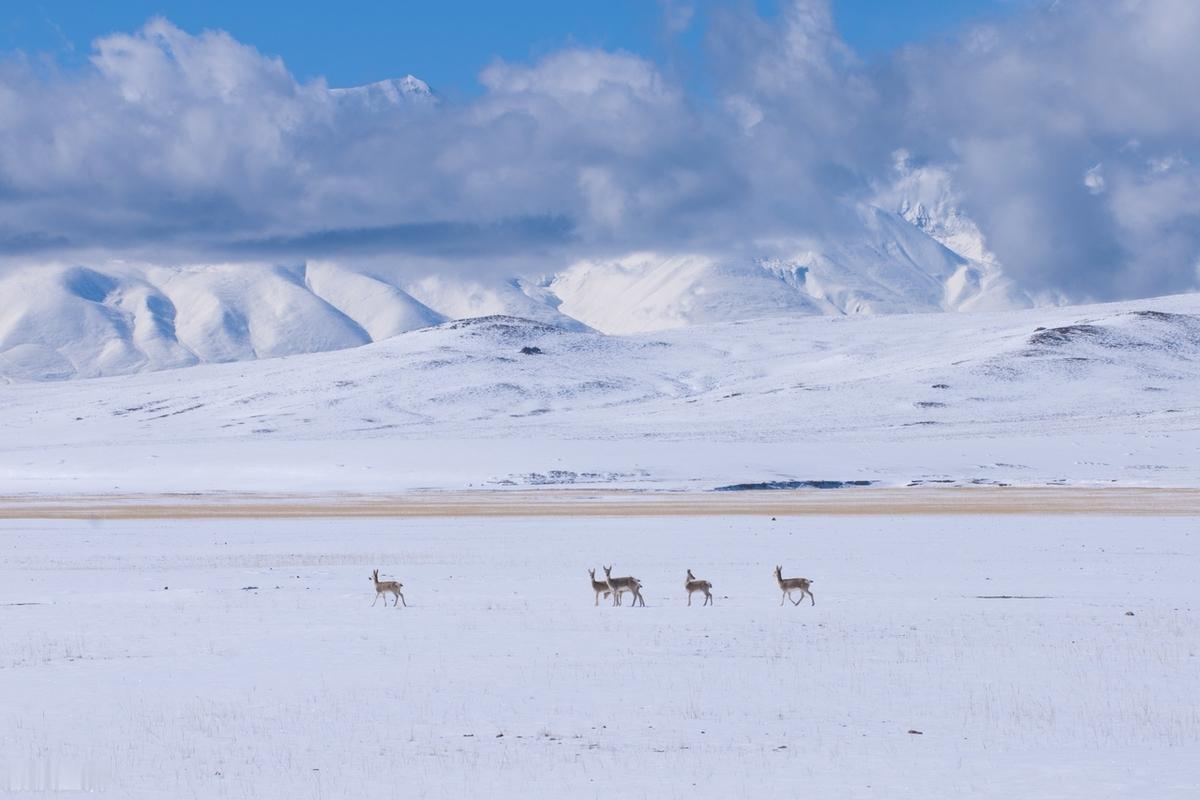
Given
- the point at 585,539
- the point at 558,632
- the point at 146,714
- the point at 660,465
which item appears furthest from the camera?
the point at 660,465

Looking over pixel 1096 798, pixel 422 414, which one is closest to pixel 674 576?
pixel 1096 798

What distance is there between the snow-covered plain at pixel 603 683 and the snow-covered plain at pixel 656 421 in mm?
54144

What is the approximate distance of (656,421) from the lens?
133 meters

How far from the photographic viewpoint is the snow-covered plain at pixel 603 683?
12977mm

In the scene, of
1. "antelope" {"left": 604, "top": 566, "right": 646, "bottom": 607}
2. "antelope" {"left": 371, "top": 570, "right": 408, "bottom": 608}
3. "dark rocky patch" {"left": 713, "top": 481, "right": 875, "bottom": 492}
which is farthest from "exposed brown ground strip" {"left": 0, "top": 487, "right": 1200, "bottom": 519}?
"antelope" {"left": 604, "top": 566, "right": 646, "bottom": 607}

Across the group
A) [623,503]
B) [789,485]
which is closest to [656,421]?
[789,485]

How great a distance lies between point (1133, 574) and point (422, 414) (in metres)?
134

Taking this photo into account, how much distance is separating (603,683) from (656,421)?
116m

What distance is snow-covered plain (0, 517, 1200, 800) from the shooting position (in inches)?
511

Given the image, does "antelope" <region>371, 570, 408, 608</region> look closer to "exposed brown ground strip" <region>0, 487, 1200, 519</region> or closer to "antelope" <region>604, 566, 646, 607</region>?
"antelope" <region>604, 566, 646, 607</region>

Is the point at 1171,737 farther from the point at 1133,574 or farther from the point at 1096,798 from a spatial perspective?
the point at 1133,574

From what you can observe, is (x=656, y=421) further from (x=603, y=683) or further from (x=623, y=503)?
(x=603, y=683)

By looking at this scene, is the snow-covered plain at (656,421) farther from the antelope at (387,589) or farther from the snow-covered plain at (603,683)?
the antelope at (387,589)

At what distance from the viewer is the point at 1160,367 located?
166125mm
